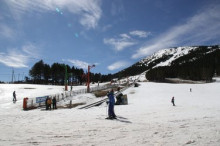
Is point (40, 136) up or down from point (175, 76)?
down

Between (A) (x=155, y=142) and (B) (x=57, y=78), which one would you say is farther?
(B) (x=57, y=78)

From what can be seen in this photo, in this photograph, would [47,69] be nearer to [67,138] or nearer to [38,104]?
[38,104]

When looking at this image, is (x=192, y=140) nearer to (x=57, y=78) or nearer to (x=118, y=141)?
(x=118, y=141)

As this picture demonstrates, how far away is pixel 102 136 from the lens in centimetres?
594

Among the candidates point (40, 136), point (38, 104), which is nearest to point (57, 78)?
point (38, 104)

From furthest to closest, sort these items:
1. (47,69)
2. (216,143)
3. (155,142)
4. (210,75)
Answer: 1. (210,75)
2. (47,69)
3. (155,142)
4. (216,143)

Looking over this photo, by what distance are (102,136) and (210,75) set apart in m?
128

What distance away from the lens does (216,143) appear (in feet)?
15.5

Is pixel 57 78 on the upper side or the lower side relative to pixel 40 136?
upper

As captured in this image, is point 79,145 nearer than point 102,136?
Yes

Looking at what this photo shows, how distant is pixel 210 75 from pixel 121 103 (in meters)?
113

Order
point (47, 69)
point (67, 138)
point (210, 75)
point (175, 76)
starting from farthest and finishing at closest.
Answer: point (175, 76)
point (210, 75)
point (47, 69)
point (67, 138)

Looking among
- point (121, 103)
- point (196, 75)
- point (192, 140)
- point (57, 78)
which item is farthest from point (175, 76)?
point (192, 140)

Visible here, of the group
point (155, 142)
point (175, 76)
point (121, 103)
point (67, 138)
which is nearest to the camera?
point (155, 142)
